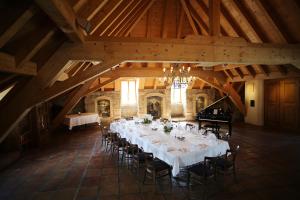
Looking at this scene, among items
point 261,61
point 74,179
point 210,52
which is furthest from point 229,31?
point 74,179

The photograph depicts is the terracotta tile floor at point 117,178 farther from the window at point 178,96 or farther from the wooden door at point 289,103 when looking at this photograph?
the window at point 178,96

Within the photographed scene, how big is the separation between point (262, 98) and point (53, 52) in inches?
403

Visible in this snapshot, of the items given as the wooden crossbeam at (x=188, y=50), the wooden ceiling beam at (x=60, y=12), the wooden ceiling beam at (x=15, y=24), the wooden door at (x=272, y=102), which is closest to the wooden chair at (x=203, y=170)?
the wooden crossbeam at (x=188, y=50)

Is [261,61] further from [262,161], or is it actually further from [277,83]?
[277,83]

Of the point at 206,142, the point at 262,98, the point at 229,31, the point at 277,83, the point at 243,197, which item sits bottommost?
the point at 243,197

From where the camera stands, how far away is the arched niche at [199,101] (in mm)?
13172

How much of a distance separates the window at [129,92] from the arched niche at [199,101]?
4148 millimetres

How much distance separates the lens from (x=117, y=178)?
4383 millimetres

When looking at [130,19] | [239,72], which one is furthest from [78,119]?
[239,72]

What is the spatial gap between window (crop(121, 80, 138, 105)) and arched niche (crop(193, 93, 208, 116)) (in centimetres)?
415

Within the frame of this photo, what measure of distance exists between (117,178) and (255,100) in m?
9.16

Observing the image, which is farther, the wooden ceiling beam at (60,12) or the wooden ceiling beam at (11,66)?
the wooden ceiling beam at (11,66)

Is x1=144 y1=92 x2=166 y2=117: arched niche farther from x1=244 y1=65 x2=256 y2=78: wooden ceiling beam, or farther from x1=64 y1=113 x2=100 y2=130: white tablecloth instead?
x1=244 y1=65 x2=256 y2=78: wooden ceiling beam

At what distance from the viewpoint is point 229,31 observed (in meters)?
6.84
